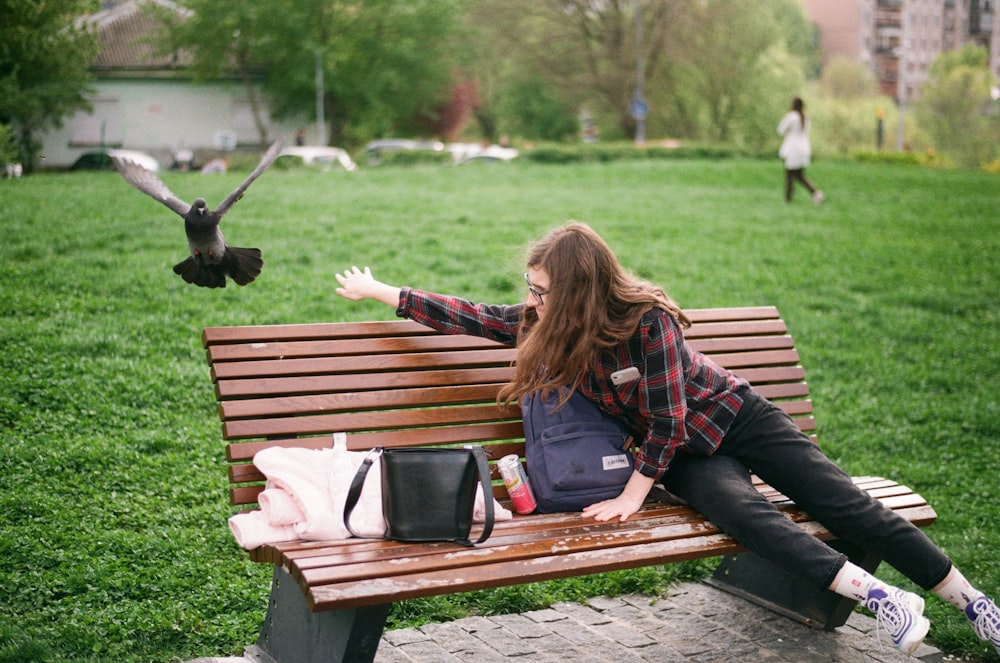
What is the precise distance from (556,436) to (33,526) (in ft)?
6.92

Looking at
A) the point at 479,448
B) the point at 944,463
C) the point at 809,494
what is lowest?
the point at 944,463

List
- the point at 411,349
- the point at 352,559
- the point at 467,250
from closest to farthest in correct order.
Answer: the point at 352,559
the point at 411,349
the point at 467,250

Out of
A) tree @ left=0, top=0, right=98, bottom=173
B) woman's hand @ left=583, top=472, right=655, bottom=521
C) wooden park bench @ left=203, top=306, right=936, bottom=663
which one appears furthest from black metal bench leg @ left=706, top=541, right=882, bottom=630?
tree @ left=0, top=0, right=98, bottom=173

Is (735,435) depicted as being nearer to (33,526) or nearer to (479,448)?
(479,448)

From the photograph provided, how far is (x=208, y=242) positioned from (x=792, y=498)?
7.14 feet

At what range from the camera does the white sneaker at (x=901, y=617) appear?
122 inches

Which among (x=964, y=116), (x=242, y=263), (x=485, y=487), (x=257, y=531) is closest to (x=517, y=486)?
(x=485, y=487)

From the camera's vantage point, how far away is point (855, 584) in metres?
3.21

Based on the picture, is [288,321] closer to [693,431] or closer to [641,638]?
[641,638]

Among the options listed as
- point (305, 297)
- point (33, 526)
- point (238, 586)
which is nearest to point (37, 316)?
point (305, 297)

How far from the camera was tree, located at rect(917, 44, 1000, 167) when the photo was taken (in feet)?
148

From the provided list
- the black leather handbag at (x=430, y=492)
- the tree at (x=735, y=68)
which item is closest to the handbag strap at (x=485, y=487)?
the black leather handbag at (x=430, y=492)

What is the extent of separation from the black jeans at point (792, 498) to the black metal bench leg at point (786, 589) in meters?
0.28

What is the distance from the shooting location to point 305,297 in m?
7.07
